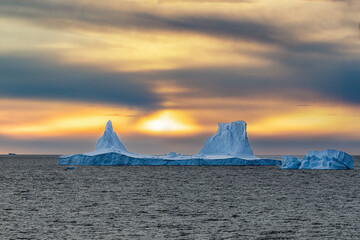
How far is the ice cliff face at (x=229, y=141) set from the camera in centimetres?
10200

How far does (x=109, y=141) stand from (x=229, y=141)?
85.2ft

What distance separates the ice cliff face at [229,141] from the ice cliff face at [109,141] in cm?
1979

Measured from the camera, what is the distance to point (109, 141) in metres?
98.8

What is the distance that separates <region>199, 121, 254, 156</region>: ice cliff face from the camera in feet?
335

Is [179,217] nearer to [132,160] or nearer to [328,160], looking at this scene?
[328,160]

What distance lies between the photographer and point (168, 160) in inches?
4213

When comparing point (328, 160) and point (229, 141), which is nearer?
point (328, 160)

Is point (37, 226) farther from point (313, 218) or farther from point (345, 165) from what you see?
point (345, 165)

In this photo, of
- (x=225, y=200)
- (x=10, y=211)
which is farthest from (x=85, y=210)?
(x=225, y=200)

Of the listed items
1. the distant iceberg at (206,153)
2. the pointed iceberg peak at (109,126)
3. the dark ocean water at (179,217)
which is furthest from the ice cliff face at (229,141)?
the dark ocean water at (179,217)

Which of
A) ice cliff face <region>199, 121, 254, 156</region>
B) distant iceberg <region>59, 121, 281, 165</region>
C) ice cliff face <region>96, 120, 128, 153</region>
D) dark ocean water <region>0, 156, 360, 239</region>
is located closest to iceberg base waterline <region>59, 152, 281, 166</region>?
distant iceberg <region>59, 121, 281, 165</region>

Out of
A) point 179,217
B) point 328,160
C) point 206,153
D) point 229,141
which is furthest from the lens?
point 206,153

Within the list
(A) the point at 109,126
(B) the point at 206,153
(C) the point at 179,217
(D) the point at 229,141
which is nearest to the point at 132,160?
(A) the point at 109,126

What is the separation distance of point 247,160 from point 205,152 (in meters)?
10.8
